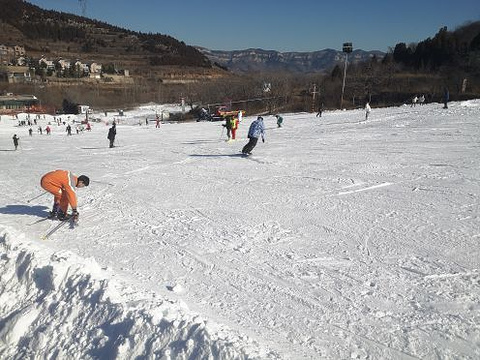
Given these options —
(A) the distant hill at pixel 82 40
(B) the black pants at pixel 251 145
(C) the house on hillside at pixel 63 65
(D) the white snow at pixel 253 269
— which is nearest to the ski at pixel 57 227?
(D) the white snow at pixel 253 269

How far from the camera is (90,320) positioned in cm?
458

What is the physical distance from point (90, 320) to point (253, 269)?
2188 mm

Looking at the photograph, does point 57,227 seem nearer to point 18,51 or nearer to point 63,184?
point 63,184

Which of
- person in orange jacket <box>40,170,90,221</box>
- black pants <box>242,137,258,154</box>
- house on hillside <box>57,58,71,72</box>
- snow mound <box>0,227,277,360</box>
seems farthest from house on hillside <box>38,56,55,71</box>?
snow mound <box>0,227,277,360</box>

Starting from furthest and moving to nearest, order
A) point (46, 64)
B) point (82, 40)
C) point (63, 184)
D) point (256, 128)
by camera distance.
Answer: point (82, 40) → point (46, 64) → point (256, 128) → point (63, 184)

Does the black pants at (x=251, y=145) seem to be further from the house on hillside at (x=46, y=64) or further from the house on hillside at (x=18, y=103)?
the house on hillside at (x=46, y=64)

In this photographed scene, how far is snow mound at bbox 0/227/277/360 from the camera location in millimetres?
3920

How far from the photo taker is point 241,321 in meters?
4.37

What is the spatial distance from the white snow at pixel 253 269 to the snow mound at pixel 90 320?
0.01 metres

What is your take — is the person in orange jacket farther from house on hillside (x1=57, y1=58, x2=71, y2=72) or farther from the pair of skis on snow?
house on hillside (x1=57, y1=58, x2=71, y2=72)

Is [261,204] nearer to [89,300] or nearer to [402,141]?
[89,300]

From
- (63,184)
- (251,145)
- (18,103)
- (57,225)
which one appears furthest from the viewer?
(18,103)

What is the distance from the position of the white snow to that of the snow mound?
1cm

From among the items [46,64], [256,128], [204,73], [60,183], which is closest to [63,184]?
→ [60,183]
